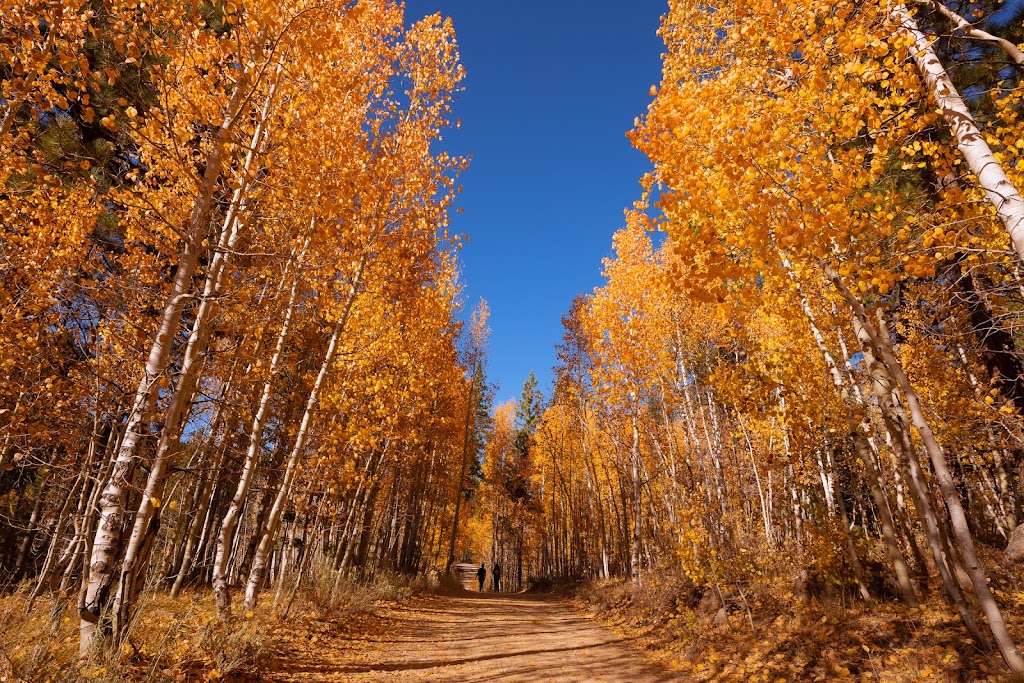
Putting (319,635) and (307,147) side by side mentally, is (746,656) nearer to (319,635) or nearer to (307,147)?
(319,635)

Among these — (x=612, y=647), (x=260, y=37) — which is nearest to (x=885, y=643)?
(x=612, y=647)

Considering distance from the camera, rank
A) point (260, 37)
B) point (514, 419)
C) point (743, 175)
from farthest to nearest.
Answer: point (514, 419) → point (260, 37) → point (743, 175)

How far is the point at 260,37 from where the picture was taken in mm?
4676

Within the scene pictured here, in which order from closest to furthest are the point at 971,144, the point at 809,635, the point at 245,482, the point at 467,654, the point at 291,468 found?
the point at 971,144 < the point at 809,635 < the point at 245,482 < the point at 291,468 < the point at 467,654

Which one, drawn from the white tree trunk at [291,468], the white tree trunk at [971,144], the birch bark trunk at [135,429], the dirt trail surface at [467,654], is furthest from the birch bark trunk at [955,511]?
the white tree trunk at [291,468]

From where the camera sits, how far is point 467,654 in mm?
7055

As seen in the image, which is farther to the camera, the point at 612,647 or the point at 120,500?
the point at 612,647

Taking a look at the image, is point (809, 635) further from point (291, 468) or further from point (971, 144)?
point (291, 468)

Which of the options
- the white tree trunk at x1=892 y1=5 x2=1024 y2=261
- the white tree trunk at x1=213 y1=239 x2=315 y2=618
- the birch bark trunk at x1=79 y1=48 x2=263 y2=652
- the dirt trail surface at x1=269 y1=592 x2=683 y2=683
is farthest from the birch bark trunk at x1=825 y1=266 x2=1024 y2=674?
the white tree trunk at x1=213 y1=239 x2=315 y2=618

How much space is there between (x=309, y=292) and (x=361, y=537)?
8.26 m

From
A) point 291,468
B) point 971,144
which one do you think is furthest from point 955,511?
point 291,468

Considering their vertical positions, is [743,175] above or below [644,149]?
below

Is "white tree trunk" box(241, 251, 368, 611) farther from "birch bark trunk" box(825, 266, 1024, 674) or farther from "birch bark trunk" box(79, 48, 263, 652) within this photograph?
"birch bark trunk" box(825, 266, 1024, 674)

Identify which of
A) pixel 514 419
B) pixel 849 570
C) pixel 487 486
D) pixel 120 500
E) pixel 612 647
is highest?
pixel 514 419
